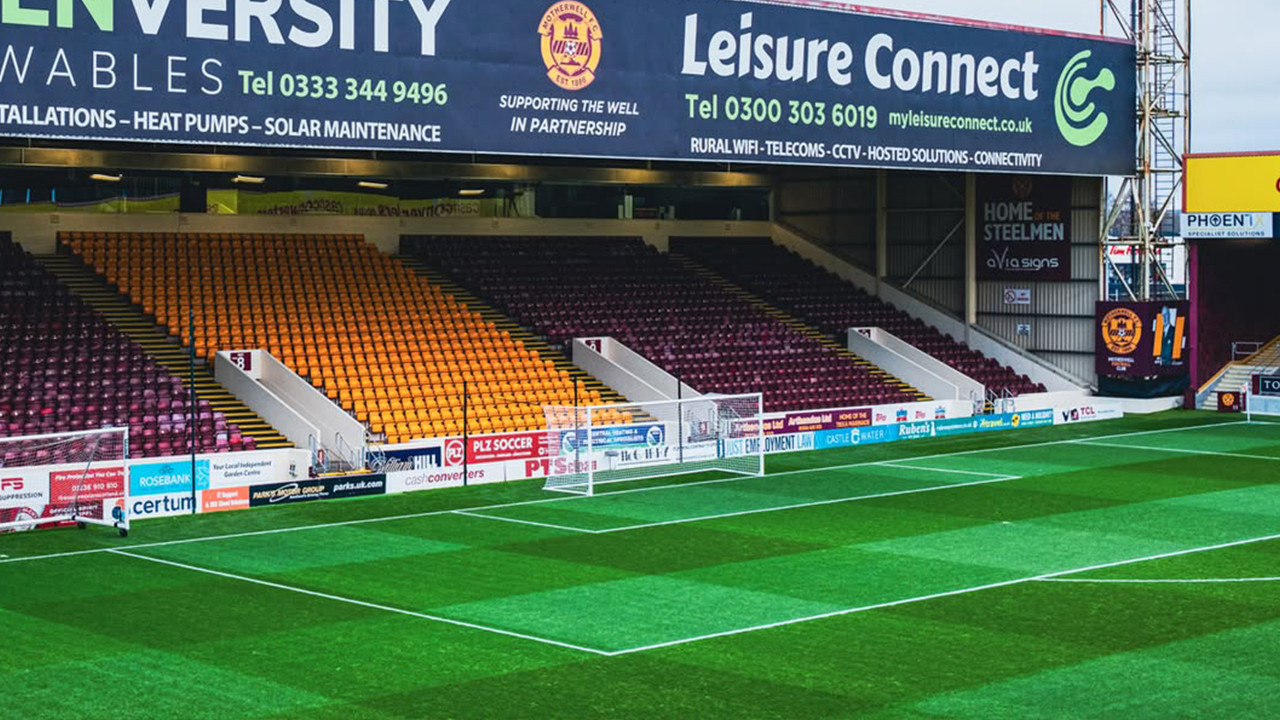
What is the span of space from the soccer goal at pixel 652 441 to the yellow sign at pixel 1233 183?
60.3 ft

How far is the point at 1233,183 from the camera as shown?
51.6 m

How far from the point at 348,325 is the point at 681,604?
2115 cm

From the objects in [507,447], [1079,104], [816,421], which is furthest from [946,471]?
[1079,104]

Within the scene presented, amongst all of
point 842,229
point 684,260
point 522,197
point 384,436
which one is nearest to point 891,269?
point 842,229

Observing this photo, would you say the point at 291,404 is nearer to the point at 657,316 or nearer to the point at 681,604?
the point at 657,316

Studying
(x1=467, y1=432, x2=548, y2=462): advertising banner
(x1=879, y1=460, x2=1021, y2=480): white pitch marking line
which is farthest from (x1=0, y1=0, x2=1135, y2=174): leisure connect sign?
(x1=879, y1=460, x2=1021, y2=480): white pitch marking line

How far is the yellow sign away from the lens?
51000 millimetres

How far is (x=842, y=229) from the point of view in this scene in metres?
56.8

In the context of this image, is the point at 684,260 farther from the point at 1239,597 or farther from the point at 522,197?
the point at 1239,597

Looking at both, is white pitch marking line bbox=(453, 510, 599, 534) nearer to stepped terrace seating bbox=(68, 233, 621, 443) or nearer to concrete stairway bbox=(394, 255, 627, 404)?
stepped terrace seating bbox=(68, 233, 621, 443)

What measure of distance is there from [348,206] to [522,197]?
5.96 meters

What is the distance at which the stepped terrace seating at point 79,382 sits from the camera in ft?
115

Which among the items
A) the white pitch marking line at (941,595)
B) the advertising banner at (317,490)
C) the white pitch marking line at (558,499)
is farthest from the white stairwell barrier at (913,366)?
the white pitch marking line at (941,595)

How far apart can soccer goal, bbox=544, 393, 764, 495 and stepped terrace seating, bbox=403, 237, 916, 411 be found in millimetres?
4561
